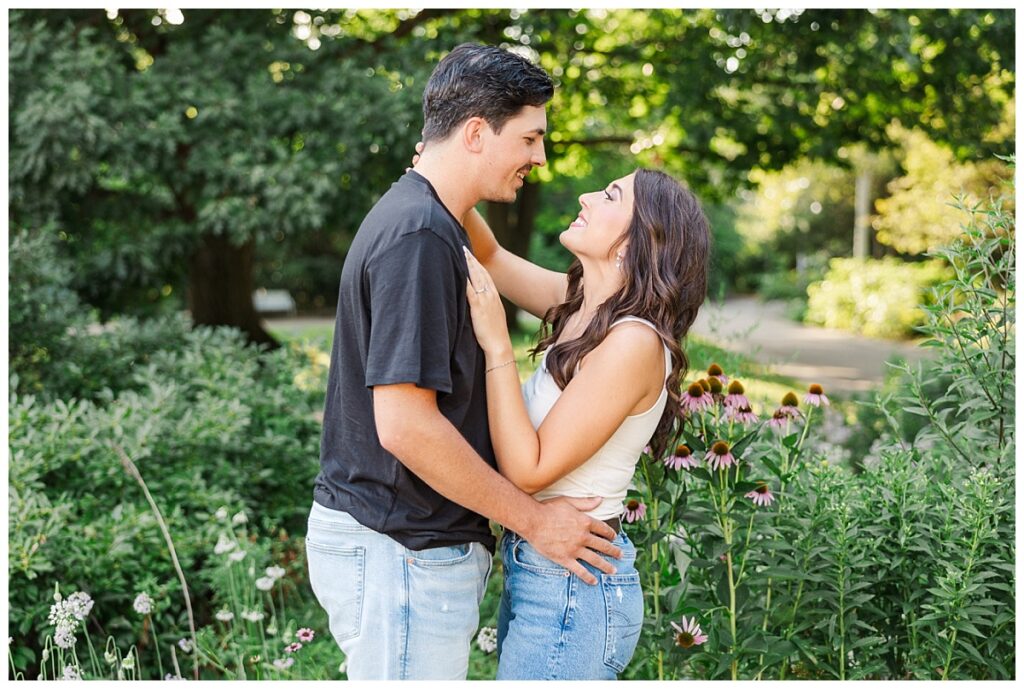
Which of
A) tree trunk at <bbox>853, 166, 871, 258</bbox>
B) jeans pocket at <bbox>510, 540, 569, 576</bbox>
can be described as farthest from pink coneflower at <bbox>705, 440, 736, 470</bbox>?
tree trunk at <bbox>853, 166, 871, 258</bbox>

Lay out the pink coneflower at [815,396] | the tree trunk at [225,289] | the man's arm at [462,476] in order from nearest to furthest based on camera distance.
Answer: the man's arm at [462,476]
the pink coneflower at [815,396]
the tree trunk at [225,289]

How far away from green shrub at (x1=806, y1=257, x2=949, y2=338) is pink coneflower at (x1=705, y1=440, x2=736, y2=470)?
13886mm

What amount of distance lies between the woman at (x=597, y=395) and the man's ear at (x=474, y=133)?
0.78ft

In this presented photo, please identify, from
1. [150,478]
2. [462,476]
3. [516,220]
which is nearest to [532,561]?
[462,476]

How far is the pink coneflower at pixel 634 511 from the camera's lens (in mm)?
2646

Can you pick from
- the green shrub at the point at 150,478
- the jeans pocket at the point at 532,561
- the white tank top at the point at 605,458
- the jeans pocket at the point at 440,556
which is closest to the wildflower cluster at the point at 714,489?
the white tank top at the point at 605,458

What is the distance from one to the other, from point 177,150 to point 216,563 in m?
3.85

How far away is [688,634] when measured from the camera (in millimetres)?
2703

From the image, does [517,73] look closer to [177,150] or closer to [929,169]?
[177,150]

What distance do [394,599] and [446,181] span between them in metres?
0.85

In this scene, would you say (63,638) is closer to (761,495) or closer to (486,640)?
(486,640)

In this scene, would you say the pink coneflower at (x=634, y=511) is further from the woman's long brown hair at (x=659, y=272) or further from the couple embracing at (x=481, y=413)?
the woman's long brown hair at (x=659, y=272)

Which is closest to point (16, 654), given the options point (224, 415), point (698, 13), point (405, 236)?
point (224, 415)

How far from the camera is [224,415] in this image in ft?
14.7
